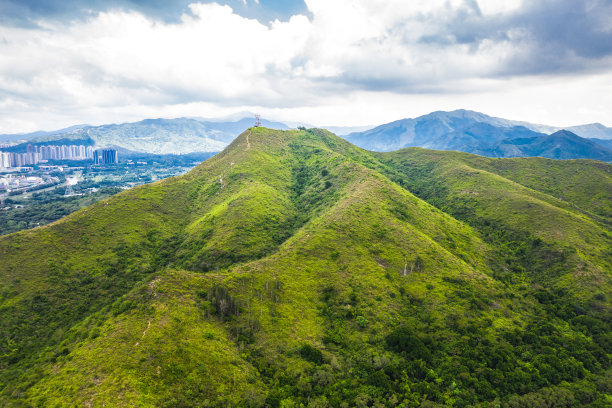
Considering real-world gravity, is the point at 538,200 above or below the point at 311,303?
above

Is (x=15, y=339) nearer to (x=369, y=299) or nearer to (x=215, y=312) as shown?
(x=215, y=312)

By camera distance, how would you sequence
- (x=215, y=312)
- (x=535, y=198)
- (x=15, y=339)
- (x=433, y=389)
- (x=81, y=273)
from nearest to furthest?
(x=433, y=389) → (x=215, y=312) → (x=15, y=339) → (x=81, y=273) → (x=535, y=198)

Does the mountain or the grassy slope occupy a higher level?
the grassy slope

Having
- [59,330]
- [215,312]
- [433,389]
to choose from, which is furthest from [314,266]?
[59,330]

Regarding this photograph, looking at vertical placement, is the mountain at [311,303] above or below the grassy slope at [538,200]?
below

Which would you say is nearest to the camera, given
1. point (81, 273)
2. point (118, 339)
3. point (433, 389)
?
point (118, 339)

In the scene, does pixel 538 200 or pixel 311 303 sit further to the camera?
pixel 538 200

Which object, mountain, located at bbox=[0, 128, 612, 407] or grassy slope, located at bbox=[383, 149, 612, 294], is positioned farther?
grassy slope, located at bbox=[383, 149, 612, 294]

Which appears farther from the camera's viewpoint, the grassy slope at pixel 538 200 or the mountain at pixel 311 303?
the grassy slope at pixel 538 200
